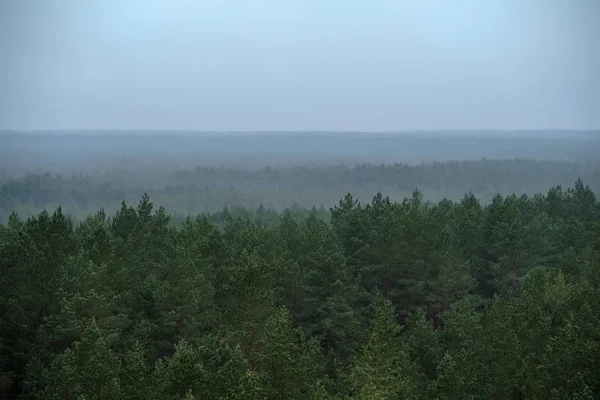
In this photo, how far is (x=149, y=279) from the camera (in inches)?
1192

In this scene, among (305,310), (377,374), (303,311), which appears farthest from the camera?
(303,311)

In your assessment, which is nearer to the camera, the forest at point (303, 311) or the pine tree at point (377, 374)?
the pine tree at point (377, 374)

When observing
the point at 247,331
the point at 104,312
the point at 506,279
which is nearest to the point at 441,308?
the point at 506,279

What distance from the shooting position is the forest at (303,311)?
19984mm

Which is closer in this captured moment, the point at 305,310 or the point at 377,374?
the point at 377,374

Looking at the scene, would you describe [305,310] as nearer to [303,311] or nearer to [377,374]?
[303,311]

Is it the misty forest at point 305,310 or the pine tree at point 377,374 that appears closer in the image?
the pine tree at point 377,374

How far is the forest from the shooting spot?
20.0m

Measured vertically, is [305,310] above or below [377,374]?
below

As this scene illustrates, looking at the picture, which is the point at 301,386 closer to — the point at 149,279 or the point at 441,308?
the point at 149,279

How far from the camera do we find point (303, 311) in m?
33.9

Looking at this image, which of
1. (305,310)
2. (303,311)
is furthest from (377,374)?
(303,311)

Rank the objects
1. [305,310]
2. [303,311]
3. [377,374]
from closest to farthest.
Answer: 1. [377,374]
2. [305,310]
3. [303,311]

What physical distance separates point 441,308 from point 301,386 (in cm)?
1967
